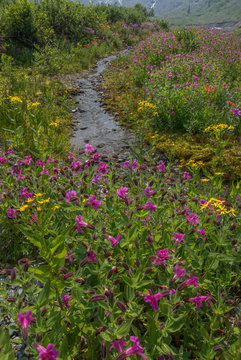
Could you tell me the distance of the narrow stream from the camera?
255 inches

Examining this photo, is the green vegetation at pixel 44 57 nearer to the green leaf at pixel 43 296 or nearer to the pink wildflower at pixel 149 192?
the pink wildflower at pixel 149 192

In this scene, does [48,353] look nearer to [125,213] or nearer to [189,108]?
[125,213]

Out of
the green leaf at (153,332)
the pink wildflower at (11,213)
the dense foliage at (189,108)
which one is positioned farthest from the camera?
the dense foliage at (189,108)

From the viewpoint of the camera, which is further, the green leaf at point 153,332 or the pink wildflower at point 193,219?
the pink wildflower at point 193,219

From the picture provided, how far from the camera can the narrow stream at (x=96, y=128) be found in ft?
21.3

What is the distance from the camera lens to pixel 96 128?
7688mm

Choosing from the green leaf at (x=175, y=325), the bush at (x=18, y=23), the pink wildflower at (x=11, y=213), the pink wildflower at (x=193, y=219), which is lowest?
the pink wildflower at (x=11, y=213)

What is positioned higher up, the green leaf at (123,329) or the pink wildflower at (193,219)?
the green leaf at (123,329)

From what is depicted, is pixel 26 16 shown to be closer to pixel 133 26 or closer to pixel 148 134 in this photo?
pixel 148 134

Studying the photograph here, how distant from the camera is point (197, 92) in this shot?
7062 mm

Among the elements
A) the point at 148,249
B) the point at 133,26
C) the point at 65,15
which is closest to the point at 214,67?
the point at 148,249

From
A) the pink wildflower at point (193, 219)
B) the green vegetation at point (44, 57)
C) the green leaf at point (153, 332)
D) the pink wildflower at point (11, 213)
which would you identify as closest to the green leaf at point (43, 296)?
the green leaf at point (153, 332)

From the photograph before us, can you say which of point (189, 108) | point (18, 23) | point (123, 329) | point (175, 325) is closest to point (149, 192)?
point (175, 325)

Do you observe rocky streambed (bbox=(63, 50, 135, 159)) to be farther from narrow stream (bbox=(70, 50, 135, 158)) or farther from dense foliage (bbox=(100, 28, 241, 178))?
dense foliage (bbox=(100, 28, 241, 178))
